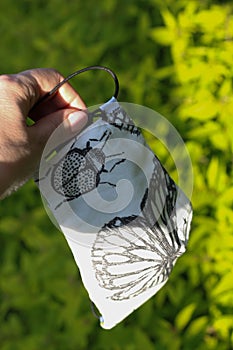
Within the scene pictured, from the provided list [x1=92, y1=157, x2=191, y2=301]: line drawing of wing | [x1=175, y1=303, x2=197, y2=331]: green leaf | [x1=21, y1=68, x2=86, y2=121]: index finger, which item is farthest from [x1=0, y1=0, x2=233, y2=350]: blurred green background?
[x1=21, y1=68, x2=86, y2=121]: index finger

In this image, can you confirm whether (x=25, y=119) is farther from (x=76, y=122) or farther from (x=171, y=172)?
(x=171, y=172)

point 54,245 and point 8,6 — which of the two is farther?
point 8,6

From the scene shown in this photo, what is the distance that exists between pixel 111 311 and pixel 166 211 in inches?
7.9

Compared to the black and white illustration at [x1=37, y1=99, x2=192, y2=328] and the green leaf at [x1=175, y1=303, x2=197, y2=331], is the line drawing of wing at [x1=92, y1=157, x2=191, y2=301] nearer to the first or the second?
the black and white illustration at [x1=37, y1=99, x2=192, y2=328]

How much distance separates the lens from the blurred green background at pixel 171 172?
151 centimetres

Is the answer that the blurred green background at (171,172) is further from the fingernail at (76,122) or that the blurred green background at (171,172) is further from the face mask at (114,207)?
the fingernail at (76,122)

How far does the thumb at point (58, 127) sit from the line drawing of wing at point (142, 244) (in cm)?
16

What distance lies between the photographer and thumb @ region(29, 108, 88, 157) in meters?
1.00

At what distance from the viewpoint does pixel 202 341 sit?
1.48m

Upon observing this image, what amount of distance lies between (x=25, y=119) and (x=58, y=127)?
2.3 inches

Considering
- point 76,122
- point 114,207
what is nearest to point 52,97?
point 76,122

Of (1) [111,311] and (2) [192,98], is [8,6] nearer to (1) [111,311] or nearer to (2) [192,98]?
(2) [192,98]

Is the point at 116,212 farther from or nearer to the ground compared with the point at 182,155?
farther from the ground

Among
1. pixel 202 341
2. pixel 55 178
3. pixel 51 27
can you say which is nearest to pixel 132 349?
pixel 202 341
